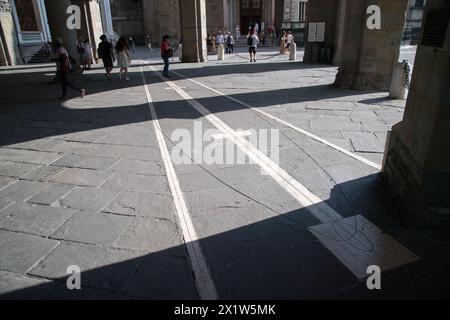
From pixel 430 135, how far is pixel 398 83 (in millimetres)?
6185

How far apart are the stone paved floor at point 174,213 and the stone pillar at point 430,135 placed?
0.22 m

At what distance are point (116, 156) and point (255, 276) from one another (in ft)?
10.5

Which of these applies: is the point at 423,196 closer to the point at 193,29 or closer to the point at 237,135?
the point at 237,135

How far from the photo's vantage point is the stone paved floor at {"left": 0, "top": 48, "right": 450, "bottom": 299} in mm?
2428

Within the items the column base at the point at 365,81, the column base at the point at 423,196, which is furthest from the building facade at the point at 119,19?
the column base at the point at 423,196

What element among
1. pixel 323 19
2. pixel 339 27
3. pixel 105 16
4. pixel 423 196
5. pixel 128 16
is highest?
pixel 128 16

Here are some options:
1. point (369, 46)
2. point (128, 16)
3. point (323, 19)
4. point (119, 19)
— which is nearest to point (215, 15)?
point (128, 16)

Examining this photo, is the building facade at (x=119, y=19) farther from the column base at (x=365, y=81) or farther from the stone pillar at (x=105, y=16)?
the column base at (x=365, y=81)

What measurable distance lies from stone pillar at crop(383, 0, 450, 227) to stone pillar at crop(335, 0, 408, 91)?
649 centimetres

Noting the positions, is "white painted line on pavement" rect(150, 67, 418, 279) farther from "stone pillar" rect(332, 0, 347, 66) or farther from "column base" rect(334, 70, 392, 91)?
"stone pillar" rect(332, 0, 347, 66)

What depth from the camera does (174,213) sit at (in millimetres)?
3377

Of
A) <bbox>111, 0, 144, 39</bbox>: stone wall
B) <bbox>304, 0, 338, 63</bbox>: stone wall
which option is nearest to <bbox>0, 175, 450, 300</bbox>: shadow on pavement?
<bbox>304, 0, 338, 63</bbox>: stone wall

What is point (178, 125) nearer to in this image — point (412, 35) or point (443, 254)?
point (443, 254)

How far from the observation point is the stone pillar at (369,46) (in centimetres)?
869
